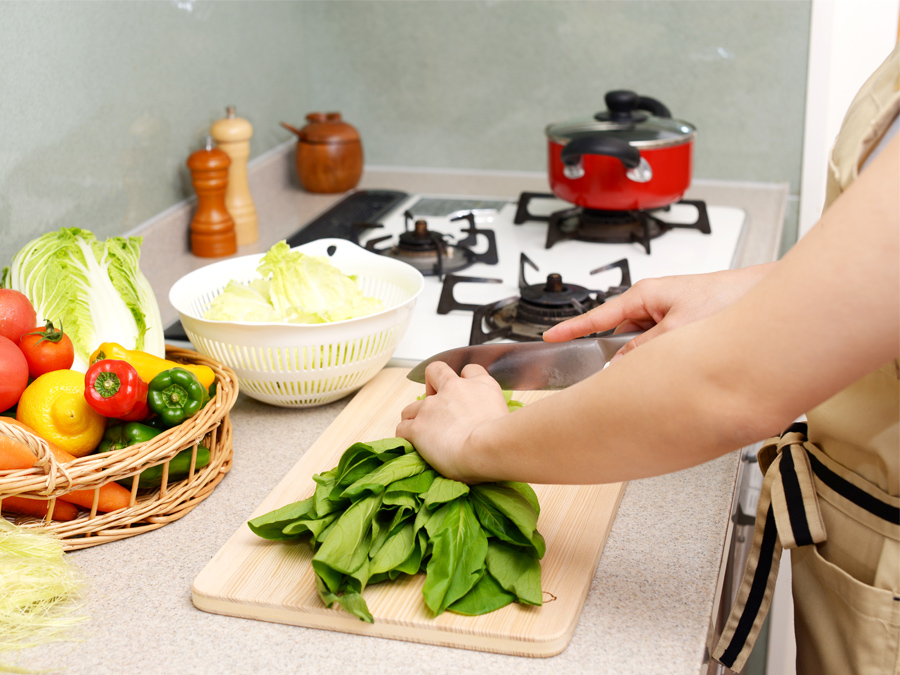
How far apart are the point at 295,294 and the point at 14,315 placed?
35 centimetres

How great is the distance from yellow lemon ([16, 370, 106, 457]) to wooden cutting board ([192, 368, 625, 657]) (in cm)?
20

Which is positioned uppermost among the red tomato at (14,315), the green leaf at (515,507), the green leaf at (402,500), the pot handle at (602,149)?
the pot handle at (602,149)

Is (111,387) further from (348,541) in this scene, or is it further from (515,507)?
(515,507)

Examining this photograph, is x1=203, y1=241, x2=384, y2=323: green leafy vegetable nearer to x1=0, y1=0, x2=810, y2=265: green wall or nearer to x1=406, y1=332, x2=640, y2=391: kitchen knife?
x1=406, y1=332, x2=640, y2=391: kitchen knife

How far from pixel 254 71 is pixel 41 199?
80cm

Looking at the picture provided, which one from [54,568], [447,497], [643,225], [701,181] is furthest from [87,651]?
[701,181]

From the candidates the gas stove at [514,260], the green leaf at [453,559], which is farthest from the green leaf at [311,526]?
the gas stove at [514,260]

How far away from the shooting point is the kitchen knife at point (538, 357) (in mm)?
1003

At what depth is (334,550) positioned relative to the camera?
76 cm

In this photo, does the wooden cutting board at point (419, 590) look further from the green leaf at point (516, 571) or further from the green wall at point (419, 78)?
the green wall at point (419, 78)

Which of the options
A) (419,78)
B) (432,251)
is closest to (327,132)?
(419,78)

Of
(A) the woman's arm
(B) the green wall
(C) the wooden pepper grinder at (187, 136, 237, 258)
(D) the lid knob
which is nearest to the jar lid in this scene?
(B) the green wall

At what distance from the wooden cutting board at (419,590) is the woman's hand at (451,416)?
0.11 meters

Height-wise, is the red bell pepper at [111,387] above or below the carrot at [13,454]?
above
